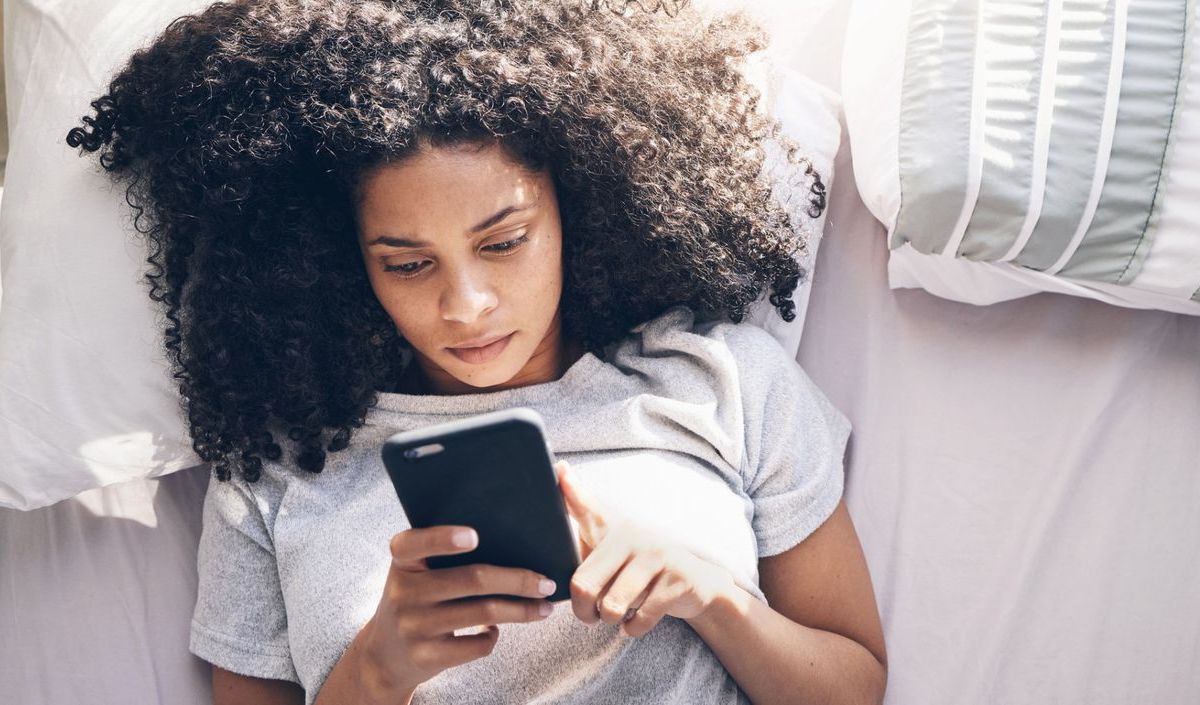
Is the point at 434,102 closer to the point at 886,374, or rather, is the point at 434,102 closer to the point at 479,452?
the point at 479,452

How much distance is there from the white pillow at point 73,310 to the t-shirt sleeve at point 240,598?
0.33 ft

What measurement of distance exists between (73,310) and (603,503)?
578 millimetres

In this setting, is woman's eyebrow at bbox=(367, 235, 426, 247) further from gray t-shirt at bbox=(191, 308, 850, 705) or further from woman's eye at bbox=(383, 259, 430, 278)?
gray t-shirt at bbox=(191, 308, 850, 705)

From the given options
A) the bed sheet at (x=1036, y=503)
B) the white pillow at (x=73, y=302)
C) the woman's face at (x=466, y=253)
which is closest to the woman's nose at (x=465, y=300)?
the woman's face at (x=466, y=253)

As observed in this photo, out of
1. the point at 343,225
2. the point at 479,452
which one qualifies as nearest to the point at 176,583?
the point at 343,225

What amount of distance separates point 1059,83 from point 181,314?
905 mm

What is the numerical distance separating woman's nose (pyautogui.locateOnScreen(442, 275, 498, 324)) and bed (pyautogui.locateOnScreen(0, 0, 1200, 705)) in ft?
1.48

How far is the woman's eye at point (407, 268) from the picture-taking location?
0.99 metres

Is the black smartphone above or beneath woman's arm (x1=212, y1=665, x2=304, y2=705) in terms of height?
above

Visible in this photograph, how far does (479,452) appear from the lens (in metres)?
0.75

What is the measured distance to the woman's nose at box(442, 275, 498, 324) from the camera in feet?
3.14

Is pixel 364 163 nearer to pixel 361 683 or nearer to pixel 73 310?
pixel 73 310

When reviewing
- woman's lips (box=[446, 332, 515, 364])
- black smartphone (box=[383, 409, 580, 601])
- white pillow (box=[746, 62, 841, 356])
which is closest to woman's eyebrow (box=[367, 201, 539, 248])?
woman's lips (box=[446, 332, 515, 364])

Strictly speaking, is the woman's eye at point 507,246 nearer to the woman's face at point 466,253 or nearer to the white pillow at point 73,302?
the woman's face at point 466,253
